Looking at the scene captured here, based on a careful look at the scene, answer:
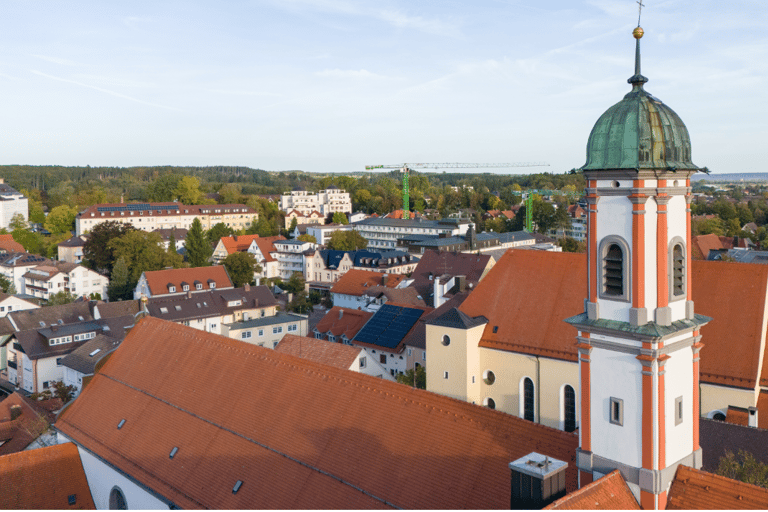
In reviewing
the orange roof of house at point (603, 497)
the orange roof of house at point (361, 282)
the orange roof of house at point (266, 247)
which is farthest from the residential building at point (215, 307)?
the orange roof of house at point (603, 497)

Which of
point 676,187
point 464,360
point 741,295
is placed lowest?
point 464,360

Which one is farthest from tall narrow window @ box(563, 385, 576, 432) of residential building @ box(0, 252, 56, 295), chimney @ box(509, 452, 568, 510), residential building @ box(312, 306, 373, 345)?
residential building @ box(0, 252, 56, 295)

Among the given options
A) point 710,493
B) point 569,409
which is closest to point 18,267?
point 569,409

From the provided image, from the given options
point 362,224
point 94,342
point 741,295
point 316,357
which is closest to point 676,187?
point 741,295

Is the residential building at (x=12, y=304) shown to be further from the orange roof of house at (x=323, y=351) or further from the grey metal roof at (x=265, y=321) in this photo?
the orange roof of house at (x=323, y=351)

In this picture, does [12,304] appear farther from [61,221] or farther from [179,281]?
[61,221]

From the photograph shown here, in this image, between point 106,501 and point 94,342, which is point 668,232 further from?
point 94,342
